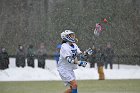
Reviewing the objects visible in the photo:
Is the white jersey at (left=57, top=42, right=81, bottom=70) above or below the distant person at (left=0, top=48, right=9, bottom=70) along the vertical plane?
above

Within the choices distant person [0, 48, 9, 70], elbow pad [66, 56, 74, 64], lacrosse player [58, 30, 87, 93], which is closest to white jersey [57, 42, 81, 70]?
lacrosse player [58, 30, 87, 93]

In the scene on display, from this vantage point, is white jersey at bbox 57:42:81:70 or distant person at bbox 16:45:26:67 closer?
white jersey at bbox 57:42:81:70

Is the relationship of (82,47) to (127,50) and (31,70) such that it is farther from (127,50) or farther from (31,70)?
(31,70)

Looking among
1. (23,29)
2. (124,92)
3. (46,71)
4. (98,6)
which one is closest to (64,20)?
(98,6)

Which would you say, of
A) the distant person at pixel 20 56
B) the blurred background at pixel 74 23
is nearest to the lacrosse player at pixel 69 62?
the distant person at pixel 20 56

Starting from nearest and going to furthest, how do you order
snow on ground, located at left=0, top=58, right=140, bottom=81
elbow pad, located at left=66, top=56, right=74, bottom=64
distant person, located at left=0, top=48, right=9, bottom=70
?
elbow pad, located at left=66, top=56, right=74, bottom=64 → snow on ground, located at left=0, top=58, right=140, bottom=81 → distant person, located at left=0, top=48, right=9, bottom=70

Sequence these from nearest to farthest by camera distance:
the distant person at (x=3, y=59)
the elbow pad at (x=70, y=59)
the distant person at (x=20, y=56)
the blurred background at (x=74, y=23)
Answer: the elbow pad at (x=70, y=59), the distant person at (x=3, y=59), the distant person at (x=20, y=56), the blurred background at (x=74, y=23)

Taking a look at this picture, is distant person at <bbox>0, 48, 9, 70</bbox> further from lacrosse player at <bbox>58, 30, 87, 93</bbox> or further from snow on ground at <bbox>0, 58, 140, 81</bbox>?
lacrosse player at <bbox>58, 30, 87, 93</bbox>

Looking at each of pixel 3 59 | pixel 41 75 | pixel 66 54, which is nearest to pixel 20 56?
pixel 3 59

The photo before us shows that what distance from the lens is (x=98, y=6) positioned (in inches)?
1684

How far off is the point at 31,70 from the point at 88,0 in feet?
52.6

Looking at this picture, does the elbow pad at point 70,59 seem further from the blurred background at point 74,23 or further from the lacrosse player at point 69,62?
the blurred background at point 74,23

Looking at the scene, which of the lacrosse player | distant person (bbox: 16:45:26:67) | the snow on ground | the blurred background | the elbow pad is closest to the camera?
the elbow pad

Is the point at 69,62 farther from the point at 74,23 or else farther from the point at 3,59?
the point at 74,23
